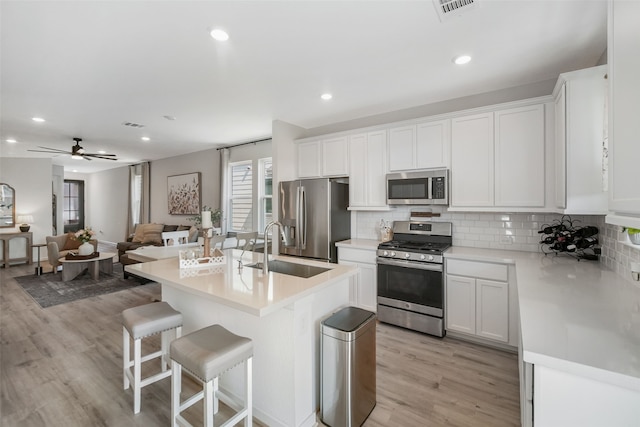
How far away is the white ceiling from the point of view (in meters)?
1.91

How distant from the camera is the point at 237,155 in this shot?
598 centimetres

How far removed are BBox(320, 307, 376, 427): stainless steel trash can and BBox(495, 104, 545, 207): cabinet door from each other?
6.72 ft

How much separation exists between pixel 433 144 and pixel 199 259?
8.91 feet

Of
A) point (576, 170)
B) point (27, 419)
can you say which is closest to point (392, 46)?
point (576, 170)

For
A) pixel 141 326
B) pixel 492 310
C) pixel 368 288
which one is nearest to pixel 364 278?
pixel 368 288

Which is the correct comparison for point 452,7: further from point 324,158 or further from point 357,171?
point 324,158

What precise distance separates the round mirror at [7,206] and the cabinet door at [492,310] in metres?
9.98

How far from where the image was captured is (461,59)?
2506 mm

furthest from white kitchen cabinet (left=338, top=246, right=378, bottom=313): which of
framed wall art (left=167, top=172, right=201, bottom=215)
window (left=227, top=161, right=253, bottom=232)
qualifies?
framed wall art (left=167, top=172, right=201, bottom=215)

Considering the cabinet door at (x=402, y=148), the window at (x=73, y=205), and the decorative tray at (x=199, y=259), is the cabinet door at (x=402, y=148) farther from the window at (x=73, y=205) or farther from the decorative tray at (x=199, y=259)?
the window at (x=73, y=205)

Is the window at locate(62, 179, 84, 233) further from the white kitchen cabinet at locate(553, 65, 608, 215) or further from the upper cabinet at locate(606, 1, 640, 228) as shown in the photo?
the upper cabinet at locate(606, 1, 640, 228)

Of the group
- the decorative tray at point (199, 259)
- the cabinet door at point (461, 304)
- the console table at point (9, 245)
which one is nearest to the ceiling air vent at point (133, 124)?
the decorative tray at point (199, 259)

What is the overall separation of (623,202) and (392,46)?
6.19 ft

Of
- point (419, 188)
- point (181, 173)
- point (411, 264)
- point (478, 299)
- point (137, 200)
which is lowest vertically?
point (478, 299)
